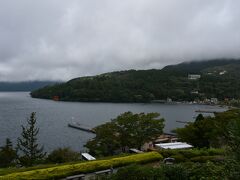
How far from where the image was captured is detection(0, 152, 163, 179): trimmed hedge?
71.6ft

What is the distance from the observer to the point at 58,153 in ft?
137

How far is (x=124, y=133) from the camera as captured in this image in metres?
44.7

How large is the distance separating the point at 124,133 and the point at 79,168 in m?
20.8

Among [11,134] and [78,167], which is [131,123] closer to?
[78,167]

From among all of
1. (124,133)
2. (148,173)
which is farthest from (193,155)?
(124,133)

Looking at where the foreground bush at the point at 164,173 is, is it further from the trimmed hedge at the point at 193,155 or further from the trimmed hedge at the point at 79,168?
the trimmed hedge at the point at 193,155

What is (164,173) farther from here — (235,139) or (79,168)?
(79,168)

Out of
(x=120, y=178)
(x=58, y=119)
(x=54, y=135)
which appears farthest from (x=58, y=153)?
(x=58, y=119)

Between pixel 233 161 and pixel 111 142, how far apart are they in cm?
3358

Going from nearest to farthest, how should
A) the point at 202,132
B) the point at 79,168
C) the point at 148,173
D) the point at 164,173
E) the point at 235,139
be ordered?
the point at 235,139, the point at 148,173, the point at 164,173, the point at 79,168, the point at 202,132

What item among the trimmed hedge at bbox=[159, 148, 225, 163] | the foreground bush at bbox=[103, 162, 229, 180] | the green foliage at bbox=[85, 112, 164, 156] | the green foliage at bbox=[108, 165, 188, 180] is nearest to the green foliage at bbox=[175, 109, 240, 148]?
the green foliage at bbox=[85, 112, 164, 156]

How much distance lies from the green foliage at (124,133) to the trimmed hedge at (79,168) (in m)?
15.1

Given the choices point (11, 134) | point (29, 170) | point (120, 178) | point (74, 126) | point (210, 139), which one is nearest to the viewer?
point (120, 178)

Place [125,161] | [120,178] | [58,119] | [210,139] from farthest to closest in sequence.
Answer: [58,119] → [210,139] → [125,161] → [120,178]
